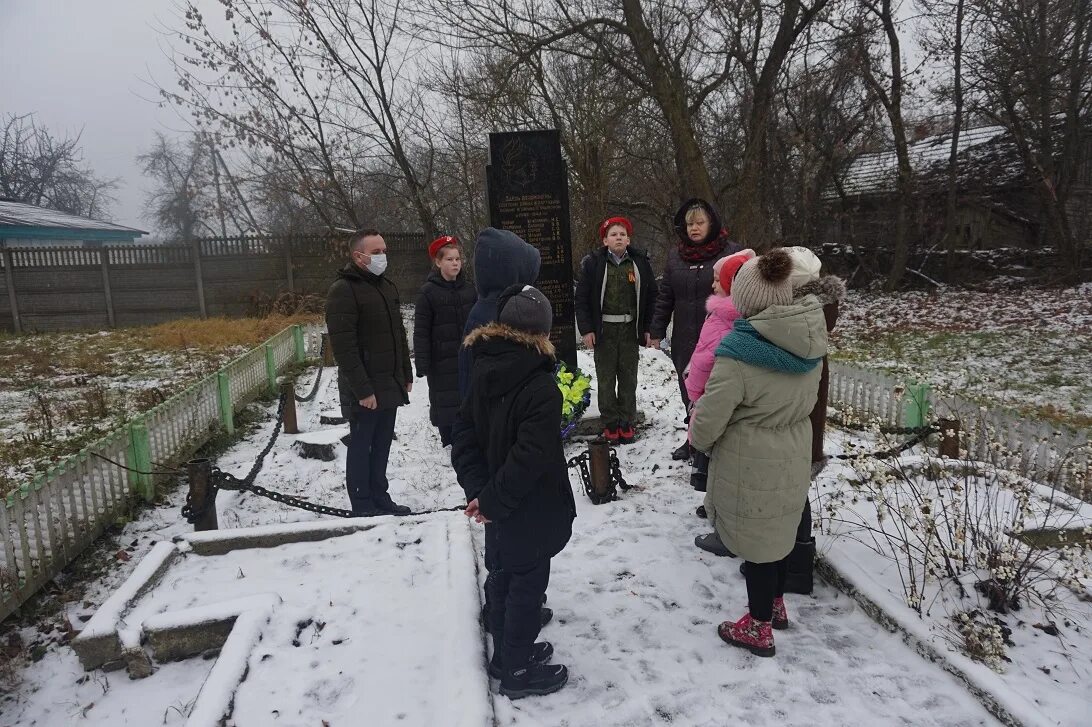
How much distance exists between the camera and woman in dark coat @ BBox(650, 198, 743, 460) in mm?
4434

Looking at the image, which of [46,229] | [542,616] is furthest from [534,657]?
[46,229]

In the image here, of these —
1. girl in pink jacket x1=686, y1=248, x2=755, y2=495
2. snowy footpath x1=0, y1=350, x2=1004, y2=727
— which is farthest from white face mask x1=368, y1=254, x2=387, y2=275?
girl in pink jacket x1=686, y1=248, x2=755, y2=495

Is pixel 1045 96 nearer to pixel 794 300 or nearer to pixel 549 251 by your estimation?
pixel 549 251

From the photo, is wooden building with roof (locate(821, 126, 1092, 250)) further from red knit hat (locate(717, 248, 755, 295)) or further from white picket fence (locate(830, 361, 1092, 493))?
red knit hat (locate(717, 248, 755, 295))

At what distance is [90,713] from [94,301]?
56.9ft

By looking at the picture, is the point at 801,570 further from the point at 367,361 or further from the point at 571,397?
the point at 367,361

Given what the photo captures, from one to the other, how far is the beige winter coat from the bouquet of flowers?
9.74 ft

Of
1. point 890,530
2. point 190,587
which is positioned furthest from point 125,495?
point 890,530

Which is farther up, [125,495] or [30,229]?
[30,229]

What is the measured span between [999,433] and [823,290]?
129 inches

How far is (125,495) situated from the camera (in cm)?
459

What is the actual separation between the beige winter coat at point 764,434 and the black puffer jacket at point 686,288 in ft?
6.76

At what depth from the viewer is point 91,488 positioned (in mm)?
4121

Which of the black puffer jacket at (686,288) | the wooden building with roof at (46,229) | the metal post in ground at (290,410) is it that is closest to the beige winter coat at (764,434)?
the black puffer jacket at (686,288)
